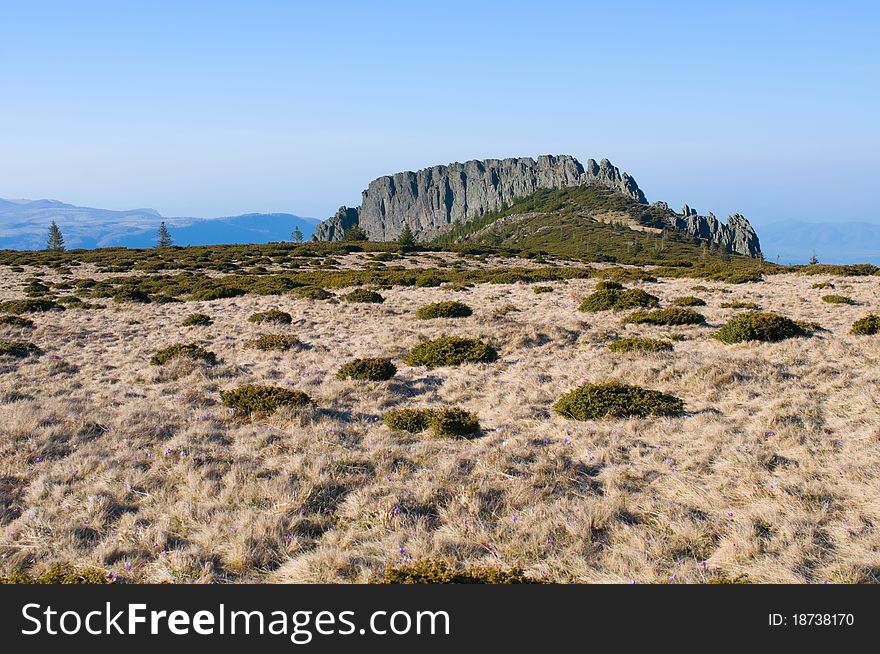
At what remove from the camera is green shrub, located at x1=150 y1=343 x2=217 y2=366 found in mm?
14875

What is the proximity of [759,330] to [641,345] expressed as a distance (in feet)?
11.4

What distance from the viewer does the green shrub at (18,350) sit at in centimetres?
1583

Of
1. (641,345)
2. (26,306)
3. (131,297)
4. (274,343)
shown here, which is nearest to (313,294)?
(131,297)

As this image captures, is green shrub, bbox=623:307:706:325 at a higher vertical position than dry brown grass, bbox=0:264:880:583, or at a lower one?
higher

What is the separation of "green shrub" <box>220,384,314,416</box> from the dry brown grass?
37cm

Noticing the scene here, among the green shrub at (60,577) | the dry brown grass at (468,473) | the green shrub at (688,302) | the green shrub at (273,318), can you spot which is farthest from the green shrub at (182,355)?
the green shrub at (688,302)

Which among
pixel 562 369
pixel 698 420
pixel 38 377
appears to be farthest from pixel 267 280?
pixel 698 420

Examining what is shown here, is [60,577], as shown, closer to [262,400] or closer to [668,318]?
[262,400]

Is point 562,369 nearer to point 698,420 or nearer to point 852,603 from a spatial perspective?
point 698,420

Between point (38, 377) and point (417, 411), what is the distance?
433 inches

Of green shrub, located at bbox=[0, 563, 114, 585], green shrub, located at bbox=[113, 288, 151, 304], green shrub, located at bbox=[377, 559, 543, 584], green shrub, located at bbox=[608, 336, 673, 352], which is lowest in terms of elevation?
green shrub, located at bbox=[0, 563, 114, 585]

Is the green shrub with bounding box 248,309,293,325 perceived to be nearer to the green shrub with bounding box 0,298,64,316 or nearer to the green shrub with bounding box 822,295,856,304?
the green shrub with bounding box 0,298,64,316

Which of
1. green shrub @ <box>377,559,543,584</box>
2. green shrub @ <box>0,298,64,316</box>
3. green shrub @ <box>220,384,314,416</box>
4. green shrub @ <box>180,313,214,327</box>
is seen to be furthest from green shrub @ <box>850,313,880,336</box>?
green shrub @ <box>0,298,64,316</box>

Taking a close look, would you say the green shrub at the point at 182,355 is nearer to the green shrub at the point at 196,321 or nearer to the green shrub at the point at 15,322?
the green shrub at the point at 196,321
